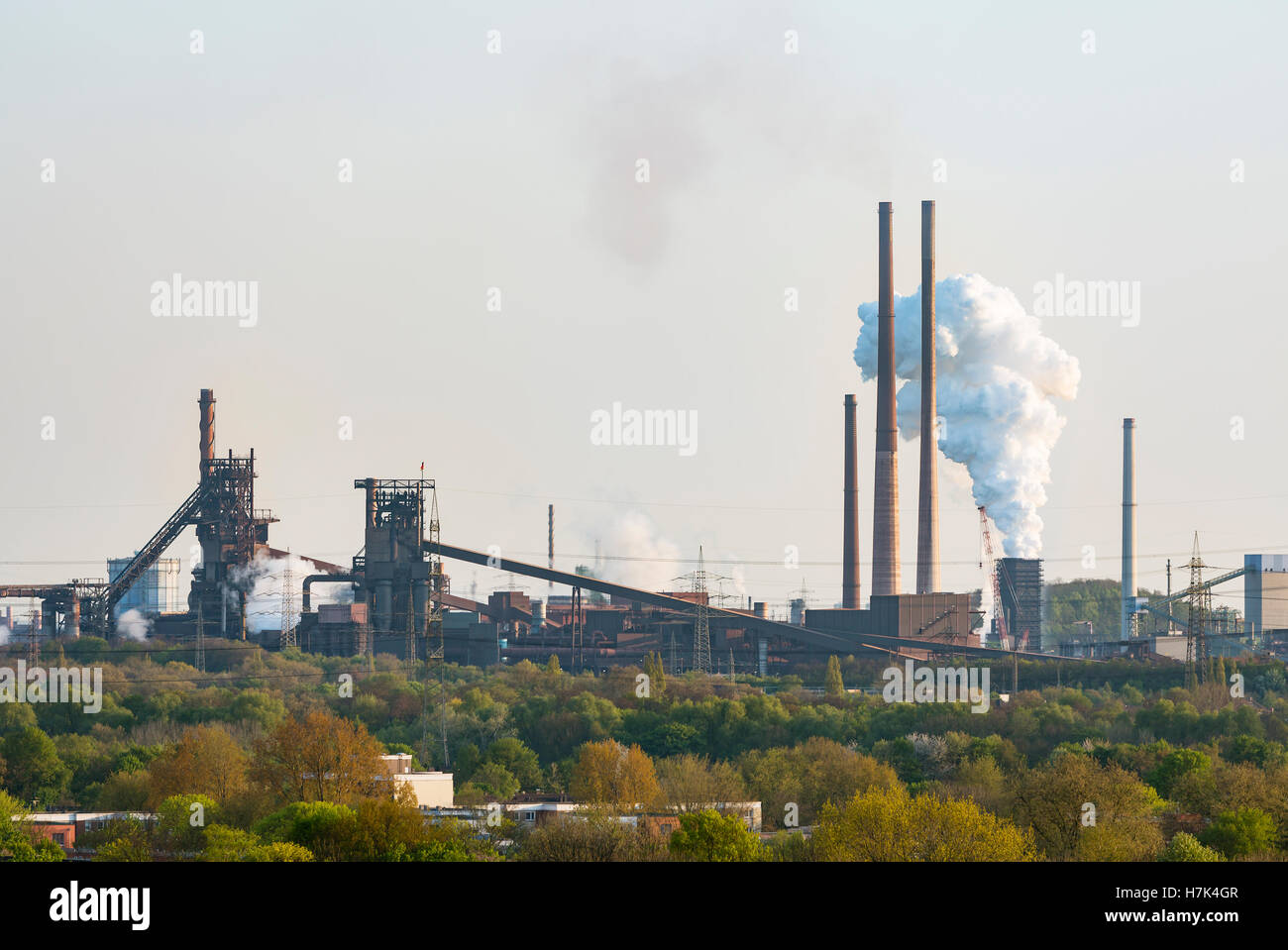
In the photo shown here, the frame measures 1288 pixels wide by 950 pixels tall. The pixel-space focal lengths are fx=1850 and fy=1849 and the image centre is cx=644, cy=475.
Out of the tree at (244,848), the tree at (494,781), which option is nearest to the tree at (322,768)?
the tree at (244,848)

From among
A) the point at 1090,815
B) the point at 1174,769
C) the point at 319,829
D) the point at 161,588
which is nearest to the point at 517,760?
the point at 1174,769

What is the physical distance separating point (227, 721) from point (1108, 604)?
104809 millimetres

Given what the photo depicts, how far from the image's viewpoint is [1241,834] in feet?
136

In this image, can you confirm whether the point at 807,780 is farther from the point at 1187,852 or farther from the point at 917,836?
the point at 1187,852

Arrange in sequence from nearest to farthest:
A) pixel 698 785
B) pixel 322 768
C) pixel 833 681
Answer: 1. pixel 322 768
2. pixel 698 785
3. pixel 833 681

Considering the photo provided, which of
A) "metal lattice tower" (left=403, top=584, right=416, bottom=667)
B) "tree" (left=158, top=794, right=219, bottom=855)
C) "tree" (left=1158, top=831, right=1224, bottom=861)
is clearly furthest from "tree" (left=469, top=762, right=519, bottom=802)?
"tree" (left=1158, top=831, right=1224, bottom=861)

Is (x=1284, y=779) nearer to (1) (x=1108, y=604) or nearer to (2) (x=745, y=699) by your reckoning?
(2) (x=745, y=699)

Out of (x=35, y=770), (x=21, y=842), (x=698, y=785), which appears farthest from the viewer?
(x=35, y=770)

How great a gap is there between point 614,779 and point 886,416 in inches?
1579

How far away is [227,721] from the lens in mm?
73500

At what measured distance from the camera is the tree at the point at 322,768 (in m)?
47.8

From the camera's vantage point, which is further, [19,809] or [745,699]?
[745,699]

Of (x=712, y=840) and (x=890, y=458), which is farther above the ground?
(x=890, y=458)
